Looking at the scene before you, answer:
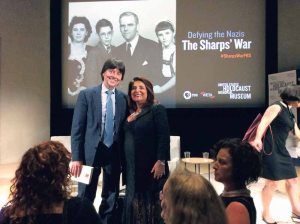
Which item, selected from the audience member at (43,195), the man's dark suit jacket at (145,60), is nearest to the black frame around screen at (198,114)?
the man's dark suit jacket at (145,60)

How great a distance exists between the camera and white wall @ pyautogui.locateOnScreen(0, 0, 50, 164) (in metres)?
7.64

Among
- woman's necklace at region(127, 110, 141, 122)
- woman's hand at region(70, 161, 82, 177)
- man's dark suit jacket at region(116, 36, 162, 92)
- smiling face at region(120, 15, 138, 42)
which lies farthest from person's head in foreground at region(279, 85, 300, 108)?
smiling face at region(120, 15, 138, 42)

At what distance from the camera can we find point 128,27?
23.2 feet

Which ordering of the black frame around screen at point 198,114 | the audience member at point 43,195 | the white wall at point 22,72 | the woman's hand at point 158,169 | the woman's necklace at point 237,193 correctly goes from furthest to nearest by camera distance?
the white wall at point 22,72
the black frame around screen at point 198,114
the woman's hand at point 158,169
the woman's necklace at point 237,193
the audience member at point 43,195

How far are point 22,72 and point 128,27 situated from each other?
225 centimetres

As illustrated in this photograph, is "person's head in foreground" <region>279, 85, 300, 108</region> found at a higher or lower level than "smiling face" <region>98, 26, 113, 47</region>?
lower

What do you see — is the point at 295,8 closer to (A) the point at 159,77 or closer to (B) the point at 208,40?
(B) the point at 208,40

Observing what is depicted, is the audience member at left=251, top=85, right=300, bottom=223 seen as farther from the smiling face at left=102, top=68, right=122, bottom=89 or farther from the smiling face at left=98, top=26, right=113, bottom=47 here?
the smiling face at left=98, top=26, right=113, bottom=47

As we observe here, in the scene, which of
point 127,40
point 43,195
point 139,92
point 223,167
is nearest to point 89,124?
point 139,92

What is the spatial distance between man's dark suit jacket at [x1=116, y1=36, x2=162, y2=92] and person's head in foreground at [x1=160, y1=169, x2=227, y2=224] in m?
Answer: 5.92

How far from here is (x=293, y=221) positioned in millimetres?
3711

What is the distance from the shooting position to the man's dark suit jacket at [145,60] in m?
7.01

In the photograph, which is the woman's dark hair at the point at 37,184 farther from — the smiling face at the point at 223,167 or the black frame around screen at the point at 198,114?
the black frame around screen at the point at 198,114

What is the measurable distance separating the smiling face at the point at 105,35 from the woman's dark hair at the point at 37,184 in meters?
5.86
